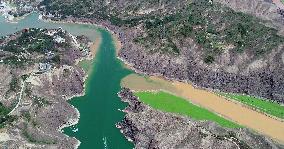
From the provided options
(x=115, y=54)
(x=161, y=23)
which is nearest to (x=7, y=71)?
(x=115, y=54)

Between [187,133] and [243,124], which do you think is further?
[243,124]

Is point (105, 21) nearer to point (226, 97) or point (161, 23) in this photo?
point (161, 23)

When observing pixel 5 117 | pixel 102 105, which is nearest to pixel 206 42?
pixel 102 105

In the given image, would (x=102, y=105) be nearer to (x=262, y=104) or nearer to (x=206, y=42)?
(x=206, y=42)

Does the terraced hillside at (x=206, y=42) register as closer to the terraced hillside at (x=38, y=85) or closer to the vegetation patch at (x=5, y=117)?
the terraced hillside at (x=38, y=85)

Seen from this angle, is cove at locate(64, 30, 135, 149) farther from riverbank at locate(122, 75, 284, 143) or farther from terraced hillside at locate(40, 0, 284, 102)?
terraced hillside at locate(40, 0, 284, 102)

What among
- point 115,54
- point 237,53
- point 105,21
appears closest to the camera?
point 237,53

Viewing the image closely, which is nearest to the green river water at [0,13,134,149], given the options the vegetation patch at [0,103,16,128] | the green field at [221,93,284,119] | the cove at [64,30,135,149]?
the cove at [64,30,135,149]
